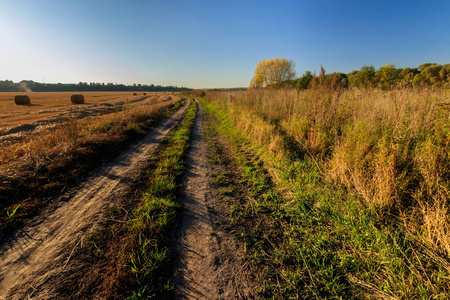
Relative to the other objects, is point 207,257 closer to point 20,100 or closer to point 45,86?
point 20,100

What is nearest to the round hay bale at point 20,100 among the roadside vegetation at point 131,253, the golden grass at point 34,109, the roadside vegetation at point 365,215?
the golden grass at point 34,109

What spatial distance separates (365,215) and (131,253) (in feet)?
10.7

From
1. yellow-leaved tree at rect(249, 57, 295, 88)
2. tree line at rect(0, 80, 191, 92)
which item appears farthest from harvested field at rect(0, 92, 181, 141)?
tree line at rect(0, 80, 191, 92)

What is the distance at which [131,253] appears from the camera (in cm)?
220

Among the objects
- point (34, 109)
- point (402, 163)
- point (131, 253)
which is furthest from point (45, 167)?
point (34, 109)

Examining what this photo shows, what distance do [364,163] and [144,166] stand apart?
528 centimetres

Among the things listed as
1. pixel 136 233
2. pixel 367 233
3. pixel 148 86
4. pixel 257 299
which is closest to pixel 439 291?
pixel 367 233

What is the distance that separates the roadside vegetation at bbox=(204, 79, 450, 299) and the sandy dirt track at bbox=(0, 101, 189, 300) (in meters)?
2.43

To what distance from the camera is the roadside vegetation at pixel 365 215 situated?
1854 millimetres

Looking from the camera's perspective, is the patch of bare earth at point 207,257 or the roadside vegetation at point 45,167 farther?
the roadside vegetation at point 45,167

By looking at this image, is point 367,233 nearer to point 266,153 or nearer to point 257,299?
point 257,299

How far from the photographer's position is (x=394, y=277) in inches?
69.4

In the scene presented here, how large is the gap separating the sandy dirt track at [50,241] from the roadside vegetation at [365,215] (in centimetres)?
243

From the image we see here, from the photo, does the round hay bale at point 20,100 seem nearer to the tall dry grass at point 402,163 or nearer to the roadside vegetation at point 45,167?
the roadside vegetation at point 45,167
